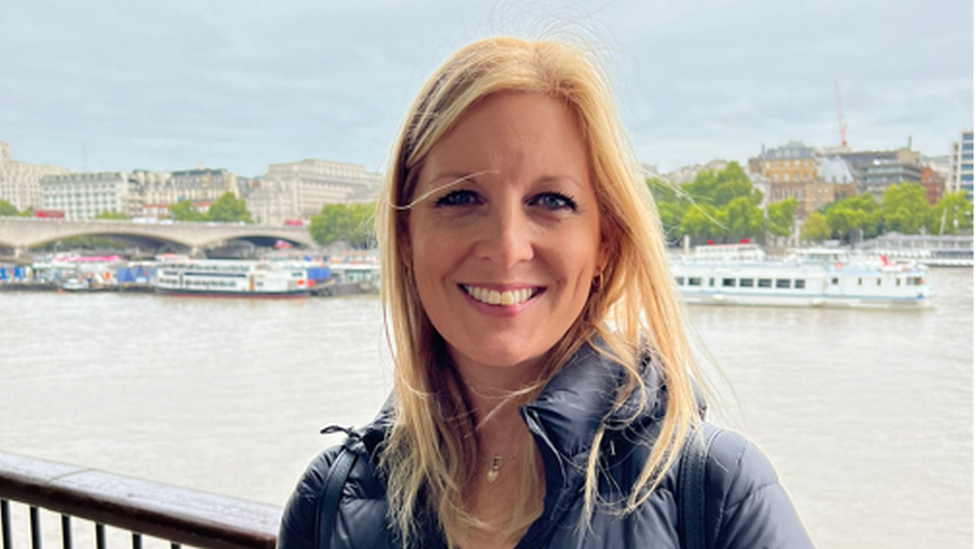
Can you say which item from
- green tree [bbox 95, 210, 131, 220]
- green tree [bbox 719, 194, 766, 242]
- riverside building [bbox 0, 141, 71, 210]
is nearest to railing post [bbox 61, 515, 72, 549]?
riverside building [bbox 0, 141, 71, 210]

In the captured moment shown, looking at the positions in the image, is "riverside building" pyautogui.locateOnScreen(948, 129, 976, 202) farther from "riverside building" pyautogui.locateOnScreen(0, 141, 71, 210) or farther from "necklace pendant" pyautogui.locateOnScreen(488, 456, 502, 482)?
"necklace pendant" pyautogui.locateOnScreen(488, 456, 502, 482)

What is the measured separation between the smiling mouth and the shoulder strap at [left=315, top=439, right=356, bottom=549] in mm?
203

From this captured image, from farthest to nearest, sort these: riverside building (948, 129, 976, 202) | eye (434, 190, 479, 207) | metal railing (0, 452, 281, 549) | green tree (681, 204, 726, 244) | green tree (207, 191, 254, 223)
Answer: riverside building (948, 129, 976, 202) → green tree (681, 204, 726, 244) → green tree (207, 191, 254, 223) → metal railing (0, 452, 281, 549) → eye (434, 190, 479, 207)

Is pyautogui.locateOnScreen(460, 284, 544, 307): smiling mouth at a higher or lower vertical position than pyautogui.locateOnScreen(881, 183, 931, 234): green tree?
lower

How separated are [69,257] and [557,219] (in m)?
10.5

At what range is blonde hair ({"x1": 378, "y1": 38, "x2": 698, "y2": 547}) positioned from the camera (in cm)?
60

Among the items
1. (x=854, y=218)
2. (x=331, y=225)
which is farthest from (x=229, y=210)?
(x=854, y=218)

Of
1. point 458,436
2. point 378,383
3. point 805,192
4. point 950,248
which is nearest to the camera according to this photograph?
point 458,436

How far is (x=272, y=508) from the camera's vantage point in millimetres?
986

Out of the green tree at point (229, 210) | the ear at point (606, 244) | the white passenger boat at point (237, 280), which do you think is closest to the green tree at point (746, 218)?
the white passenger boat at point (237, 280)

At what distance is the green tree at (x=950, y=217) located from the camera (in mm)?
26188

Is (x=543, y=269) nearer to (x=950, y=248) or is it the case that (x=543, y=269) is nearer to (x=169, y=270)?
(x=169, y=270)

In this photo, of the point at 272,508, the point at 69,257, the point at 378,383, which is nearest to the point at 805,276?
the point at 378,383

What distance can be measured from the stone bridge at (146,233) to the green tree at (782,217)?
548 inches
